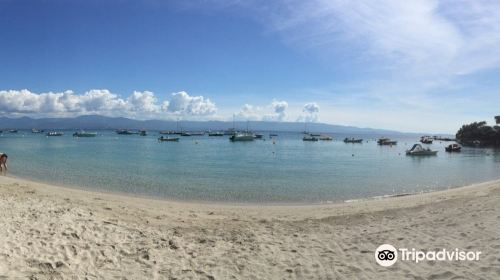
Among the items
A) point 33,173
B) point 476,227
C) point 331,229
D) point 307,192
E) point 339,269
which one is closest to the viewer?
point 339,269

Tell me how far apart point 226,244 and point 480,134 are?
126805mm

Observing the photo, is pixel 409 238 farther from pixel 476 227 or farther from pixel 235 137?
pixel 235 137

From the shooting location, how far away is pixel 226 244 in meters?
10.0

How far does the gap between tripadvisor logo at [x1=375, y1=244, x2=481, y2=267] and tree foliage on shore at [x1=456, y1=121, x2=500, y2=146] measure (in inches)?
4688

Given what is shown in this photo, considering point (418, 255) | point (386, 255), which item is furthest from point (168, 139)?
point (418, 255)

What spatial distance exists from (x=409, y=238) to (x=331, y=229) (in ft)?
8.24

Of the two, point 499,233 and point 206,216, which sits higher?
point 499,233

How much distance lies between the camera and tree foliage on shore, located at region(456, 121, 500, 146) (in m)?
109

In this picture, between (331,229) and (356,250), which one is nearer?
(356,250)

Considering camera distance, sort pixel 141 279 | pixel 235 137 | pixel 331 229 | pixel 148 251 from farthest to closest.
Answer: pixel 235 137 → pixel 331 229 → pixel 148 251 → pixel 141 279

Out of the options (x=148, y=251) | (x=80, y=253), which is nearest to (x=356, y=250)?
(x=148, y=251)

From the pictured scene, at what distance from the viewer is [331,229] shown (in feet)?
39.4

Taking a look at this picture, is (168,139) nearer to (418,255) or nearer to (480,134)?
(480,134)

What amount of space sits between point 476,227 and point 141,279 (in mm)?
9988
